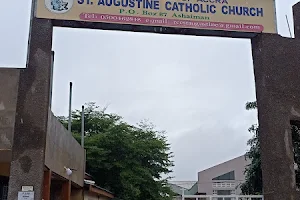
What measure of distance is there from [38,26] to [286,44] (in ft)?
16.2

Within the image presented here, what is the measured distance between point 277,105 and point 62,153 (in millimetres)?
5319

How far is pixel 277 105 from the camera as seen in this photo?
877 cm

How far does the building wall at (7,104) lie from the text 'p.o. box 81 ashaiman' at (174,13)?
1.23 m

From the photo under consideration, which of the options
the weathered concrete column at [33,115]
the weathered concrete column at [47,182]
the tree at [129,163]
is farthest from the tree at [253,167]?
the weathered concrete column at [33,115]

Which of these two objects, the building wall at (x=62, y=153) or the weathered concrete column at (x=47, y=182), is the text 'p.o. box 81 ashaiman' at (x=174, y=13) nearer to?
the building wall at (x=62, y=153)

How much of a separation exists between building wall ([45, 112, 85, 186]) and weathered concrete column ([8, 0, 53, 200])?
973 mm

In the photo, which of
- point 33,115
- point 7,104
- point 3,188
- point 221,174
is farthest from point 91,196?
point 221,174

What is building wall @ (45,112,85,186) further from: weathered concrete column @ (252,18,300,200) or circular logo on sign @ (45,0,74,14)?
weathered concrete column @ (252,18,300,200)

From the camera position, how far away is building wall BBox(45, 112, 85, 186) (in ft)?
30.6

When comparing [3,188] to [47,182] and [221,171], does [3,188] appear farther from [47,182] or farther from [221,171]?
[221,171]

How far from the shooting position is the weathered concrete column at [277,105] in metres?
8.41

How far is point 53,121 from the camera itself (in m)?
9.59

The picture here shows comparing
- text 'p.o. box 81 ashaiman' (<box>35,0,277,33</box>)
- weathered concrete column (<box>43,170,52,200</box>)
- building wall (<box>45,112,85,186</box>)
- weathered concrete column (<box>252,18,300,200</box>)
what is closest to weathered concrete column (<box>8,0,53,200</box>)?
text 'p.o. box 81 ashaiman' (<box>35,0,277,33</box>)

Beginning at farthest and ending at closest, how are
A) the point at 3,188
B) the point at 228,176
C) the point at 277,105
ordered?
the point at 228,176 → the point at 3,188 → the point at 277,105
